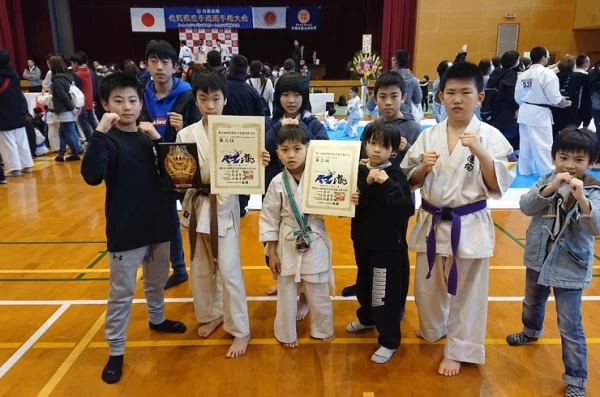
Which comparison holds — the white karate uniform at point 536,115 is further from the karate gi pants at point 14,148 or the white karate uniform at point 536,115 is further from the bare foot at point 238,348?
the karate gi pants at point 14,148

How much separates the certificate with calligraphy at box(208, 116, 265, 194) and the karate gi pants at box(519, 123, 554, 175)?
525cm

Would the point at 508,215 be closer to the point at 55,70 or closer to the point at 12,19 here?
the point at 55,70

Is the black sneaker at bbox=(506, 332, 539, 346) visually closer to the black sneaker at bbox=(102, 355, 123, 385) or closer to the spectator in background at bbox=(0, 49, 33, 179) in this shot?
the black sneaker at bbox=(102, 355, 123, 385)

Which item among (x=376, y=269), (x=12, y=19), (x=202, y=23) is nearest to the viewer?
(x=376, y=269)

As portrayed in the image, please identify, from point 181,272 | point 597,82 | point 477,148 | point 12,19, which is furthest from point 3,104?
A: point 12,19

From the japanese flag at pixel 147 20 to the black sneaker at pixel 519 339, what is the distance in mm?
18140

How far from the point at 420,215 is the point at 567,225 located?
0.69 metres

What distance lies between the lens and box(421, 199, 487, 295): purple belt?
7.55ft

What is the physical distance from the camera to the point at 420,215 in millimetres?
2498

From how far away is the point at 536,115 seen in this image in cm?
637

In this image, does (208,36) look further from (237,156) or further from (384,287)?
(384,287)

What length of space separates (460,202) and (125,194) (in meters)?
1.68

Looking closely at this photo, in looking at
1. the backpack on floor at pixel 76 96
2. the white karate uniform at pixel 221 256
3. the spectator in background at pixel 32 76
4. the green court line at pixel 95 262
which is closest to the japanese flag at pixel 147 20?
the spectator in background at pixel 32 76

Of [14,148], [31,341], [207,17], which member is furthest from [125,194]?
[207,17]
